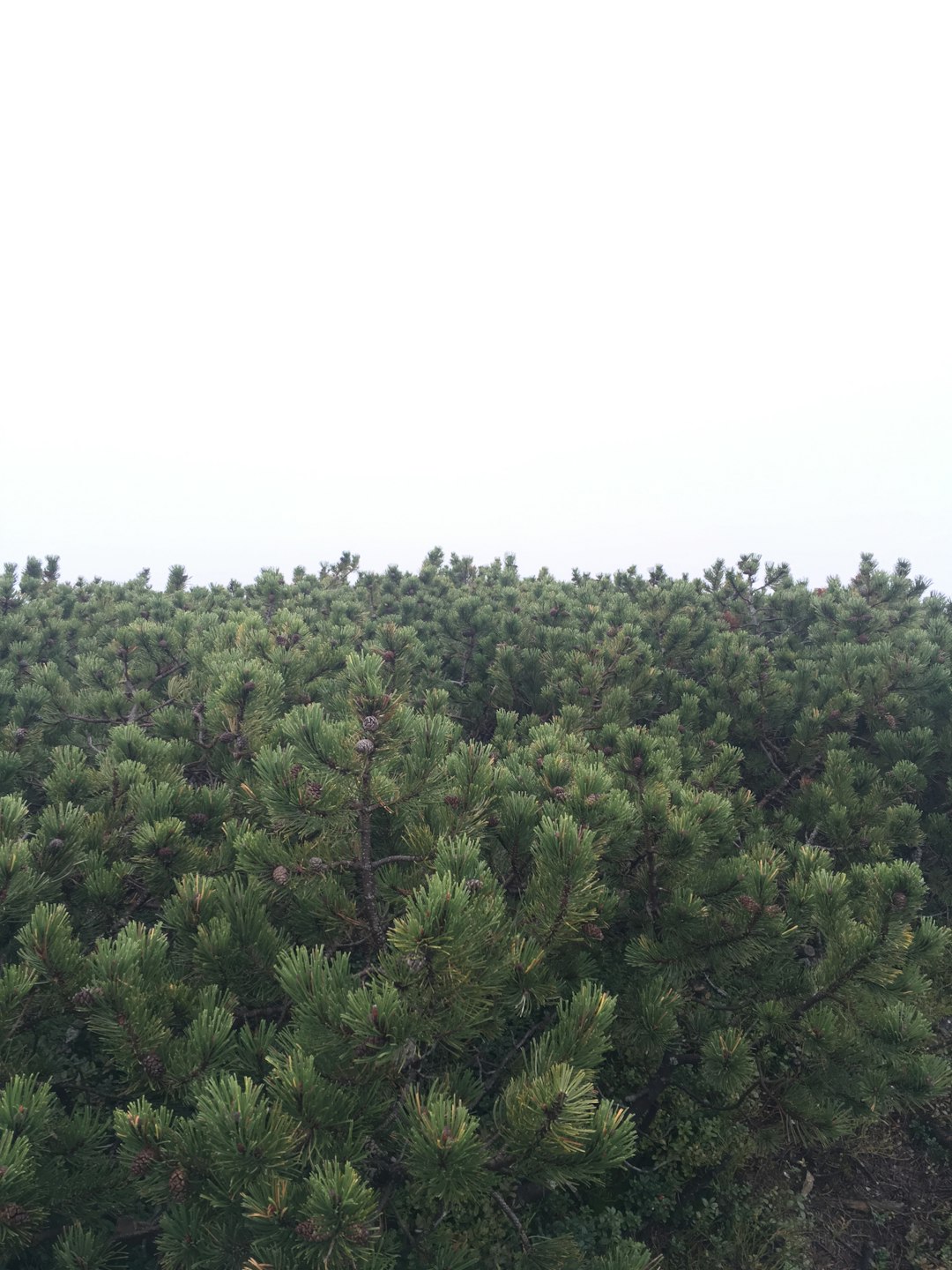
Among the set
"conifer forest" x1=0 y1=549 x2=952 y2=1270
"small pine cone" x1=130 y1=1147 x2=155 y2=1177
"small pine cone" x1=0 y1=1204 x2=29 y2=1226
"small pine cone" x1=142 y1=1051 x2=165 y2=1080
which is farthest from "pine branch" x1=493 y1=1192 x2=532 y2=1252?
"small pine cone" x1=0 y1=1204 x2=29 y2=1226

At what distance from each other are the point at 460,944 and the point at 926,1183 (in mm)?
5787

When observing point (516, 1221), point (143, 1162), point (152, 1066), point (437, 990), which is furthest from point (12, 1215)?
point (516, 1221)

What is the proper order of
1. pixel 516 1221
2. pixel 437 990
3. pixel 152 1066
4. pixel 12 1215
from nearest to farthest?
pixel 12 1215 → pixel 437 990 → pixel 152 1066 → pixel 516 1221

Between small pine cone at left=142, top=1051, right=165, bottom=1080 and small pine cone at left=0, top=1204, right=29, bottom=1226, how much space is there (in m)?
0.49

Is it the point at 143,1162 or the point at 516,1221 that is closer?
the point at 143,1162

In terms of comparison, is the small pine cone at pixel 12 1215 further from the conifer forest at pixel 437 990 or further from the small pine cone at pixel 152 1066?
the small pine cone at pixel 152 1066

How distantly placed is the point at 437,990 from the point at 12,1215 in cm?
157

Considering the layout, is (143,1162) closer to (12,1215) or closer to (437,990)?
(12,1215)

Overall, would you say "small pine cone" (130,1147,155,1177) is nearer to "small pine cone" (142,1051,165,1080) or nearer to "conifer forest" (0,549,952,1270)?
"conifer forest" (0,549,952,1270)

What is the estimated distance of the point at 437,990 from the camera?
7.71 ft

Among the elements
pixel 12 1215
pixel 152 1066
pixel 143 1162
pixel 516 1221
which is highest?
pixel 152 1066

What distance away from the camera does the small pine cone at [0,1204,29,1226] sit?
2068 mm

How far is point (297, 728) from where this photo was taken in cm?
290

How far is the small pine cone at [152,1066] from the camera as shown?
248 centimetres
